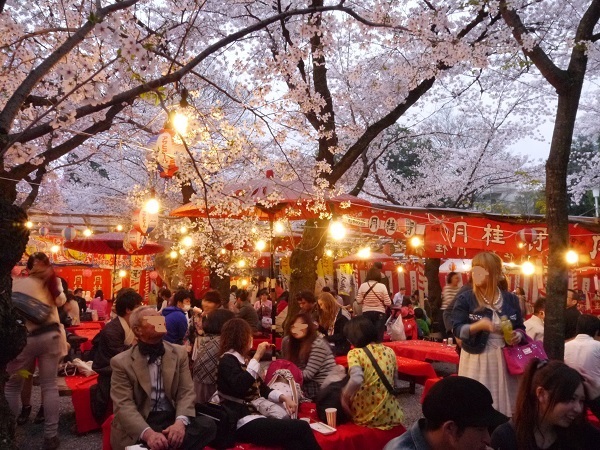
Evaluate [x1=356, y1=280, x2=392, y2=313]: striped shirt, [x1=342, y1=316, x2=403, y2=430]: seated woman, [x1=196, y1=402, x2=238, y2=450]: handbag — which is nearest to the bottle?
[x1=342, y1=316, x2=403, y2=430]: seated woman

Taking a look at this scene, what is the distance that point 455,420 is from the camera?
7.55ft

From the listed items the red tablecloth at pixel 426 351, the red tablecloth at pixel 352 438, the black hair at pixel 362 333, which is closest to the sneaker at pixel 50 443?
the red tablecloth at pixel 352 438

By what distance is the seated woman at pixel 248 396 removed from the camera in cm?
450

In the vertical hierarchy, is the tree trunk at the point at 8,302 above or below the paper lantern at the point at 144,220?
below

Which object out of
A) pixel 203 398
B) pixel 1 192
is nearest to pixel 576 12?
pixel 203 398

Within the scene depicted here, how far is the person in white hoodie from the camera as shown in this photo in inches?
241

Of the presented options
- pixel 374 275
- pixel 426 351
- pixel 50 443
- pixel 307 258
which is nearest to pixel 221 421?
pixel 50 443

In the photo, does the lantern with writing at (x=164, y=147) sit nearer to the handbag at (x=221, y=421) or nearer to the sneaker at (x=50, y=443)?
the handbag at (x=221, y=421)

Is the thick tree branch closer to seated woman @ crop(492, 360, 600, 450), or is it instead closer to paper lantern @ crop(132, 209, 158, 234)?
seated woman @ crop(492, 360, 600, 450)

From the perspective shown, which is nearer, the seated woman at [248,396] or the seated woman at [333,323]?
the seated woman at [248,396]

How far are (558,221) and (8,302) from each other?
539 centimetres

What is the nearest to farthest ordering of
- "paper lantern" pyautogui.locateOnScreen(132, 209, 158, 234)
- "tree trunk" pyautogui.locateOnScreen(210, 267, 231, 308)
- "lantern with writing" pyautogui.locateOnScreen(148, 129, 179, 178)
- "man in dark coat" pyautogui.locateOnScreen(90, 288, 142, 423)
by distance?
"lantern with writing" pyautogui.locateOnScreen(148, 129, 179, 178), "man in dark coat" pyautogui.locateOnScreen(90, 288, 142, 423), "paper lantern" pyautogui.locateOnScreen(132, 209, 158, 234), "tree trunk" pyautogui.locateOnScreen(210, 267, 231, 308)

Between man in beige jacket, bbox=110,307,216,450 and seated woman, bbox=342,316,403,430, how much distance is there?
4.71 ft

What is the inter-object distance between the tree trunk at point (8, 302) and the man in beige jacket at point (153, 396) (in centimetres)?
96
